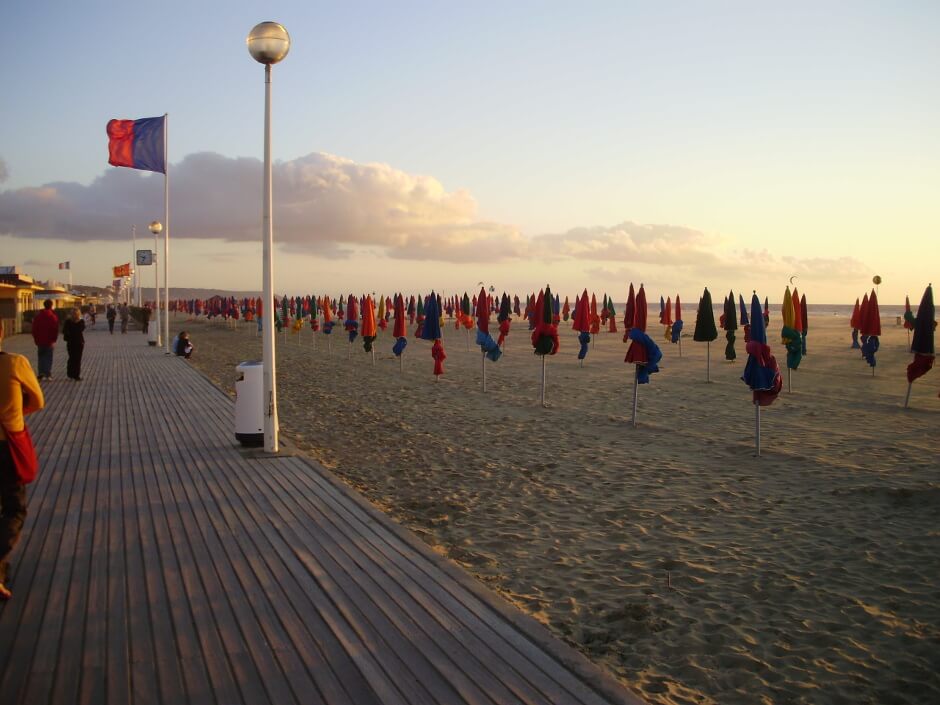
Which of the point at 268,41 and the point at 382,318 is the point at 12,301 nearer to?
the point at 382,318

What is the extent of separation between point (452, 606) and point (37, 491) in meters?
4.96

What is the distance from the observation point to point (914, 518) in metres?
6.93

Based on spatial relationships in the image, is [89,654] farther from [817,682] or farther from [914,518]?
[914,518]

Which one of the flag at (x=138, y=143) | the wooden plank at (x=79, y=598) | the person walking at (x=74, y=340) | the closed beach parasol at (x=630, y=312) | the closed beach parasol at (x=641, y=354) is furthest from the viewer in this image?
the flag at (x=138, y=143)

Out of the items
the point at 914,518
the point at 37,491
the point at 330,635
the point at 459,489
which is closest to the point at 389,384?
the point at 459,489

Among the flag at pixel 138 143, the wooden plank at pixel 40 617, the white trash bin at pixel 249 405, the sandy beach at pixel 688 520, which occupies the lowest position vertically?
the sandy beach at pixel 688 520

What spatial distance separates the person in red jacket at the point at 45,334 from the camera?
1444cm

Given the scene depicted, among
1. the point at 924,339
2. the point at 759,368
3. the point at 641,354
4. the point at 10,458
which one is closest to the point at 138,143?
the point at 641,354

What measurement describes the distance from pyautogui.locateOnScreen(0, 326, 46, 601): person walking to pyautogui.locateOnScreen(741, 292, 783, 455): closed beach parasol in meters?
8.91

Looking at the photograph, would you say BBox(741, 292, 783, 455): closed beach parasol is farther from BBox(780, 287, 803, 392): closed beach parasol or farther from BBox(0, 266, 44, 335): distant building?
BBox(0, 266, 44, 335): distant building

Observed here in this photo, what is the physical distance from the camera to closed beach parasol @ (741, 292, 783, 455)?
9711 mm

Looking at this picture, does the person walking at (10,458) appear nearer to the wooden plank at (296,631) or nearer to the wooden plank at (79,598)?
the wooden plank at (79,598)

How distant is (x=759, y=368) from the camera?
9914 millimetres

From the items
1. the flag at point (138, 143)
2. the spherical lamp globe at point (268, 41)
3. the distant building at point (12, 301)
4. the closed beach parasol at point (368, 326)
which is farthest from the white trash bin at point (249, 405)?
the distant building at point (12, 301)
